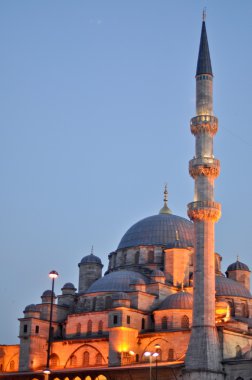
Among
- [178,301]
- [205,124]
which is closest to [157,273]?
[178,301]

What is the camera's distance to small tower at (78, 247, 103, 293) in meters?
45.4

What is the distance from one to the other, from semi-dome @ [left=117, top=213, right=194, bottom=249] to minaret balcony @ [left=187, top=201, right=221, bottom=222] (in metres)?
9.19

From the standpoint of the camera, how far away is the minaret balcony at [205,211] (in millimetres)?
33031

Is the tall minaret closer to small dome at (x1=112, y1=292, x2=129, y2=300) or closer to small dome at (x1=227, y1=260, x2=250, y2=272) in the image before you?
small dome at (x1=112, y1=292, x2=129, y2=300)

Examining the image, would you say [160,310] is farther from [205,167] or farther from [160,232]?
[205,167]

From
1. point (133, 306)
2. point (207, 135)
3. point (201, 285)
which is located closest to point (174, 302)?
point (133, 306)

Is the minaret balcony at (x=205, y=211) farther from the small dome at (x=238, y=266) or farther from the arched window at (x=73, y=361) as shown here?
the small dome at (x=238, y=266)

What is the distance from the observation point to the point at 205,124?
34.3 meters

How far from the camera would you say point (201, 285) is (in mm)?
31844

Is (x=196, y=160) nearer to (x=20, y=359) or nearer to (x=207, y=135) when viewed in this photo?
(x=207, y=135)

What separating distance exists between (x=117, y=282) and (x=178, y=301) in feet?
13.8

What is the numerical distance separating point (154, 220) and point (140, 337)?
34.2 feet

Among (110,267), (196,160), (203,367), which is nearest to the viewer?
(203,367)

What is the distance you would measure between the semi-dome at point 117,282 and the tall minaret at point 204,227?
7.74 metres
